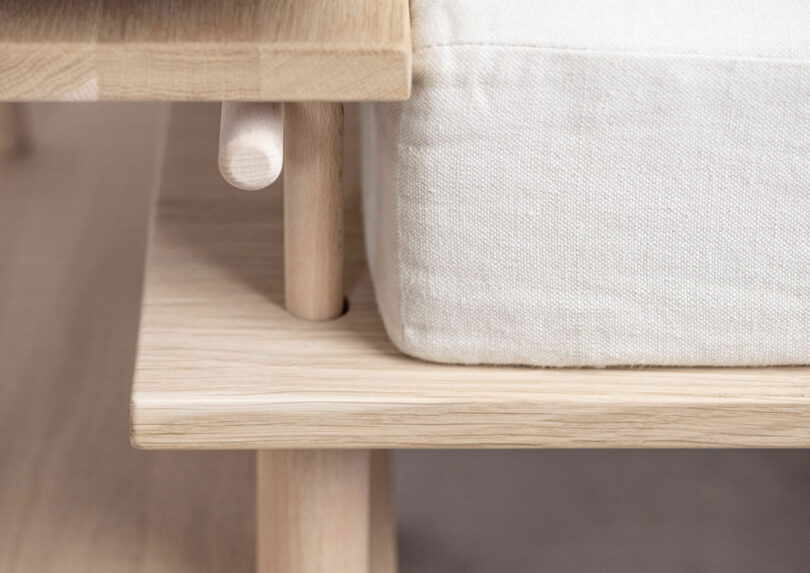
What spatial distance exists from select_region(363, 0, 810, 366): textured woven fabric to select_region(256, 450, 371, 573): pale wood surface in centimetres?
11

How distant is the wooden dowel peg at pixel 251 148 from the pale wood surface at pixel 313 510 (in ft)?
0.64

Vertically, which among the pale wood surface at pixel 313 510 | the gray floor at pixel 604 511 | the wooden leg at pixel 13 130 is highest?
the wooden leg at pixel 13 130

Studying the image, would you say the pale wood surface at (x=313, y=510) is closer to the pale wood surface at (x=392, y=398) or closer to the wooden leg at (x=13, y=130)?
the pale wood surface at (x=392, y=398)

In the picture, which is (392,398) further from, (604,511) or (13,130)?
(13,130)

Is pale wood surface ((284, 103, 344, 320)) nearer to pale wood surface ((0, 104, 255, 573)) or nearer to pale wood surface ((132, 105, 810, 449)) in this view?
pale wood surface ((132, 105, 810, 449))

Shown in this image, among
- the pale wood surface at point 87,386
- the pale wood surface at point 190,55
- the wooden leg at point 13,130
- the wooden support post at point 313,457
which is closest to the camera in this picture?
the pale wood surface at point 190,55

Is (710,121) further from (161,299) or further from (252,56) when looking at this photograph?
(161,299)

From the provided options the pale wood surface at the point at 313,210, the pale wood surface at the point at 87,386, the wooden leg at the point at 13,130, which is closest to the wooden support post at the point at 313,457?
the pale wood surface at the point at 313,210

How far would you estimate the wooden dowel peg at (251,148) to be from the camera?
470 mm

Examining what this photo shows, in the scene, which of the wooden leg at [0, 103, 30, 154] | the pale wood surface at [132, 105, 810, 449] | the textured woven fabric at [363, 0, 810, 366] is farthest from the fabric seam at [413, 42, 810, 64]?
the wooden leg at [0, 103, 30, 154]

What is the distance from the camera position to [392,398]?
1.73 feet

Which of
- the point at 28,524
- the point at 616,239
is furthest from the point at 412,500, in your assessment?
the point at 616,239

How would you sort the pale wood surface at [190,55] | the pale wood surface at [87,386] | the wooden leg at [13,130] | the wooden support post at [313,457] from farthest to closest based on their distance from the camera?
the wooden leg at [13,130]
the pale wood surface at [87,386]
the wooden support post at [313,457]
the pale wood surface at [190,55]

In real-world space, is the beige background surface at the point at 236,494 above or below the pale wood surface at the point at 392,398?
above
